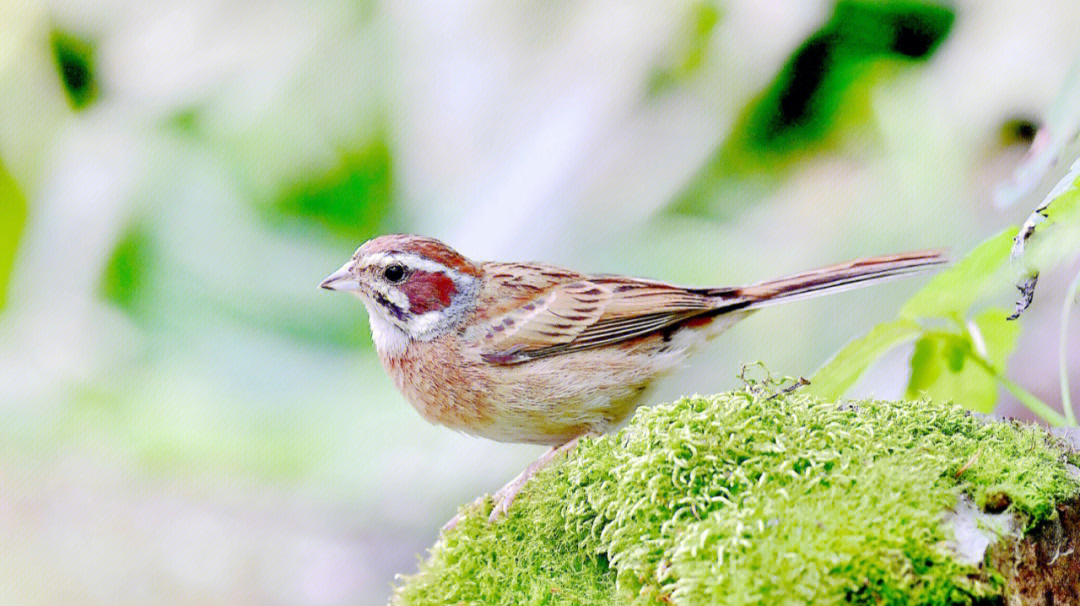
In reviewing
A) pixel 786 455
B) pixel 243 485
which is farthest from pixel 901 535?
pixel 243 485

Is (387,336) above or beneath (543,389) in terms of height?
above

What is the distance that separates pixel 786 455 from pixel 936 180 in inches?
119

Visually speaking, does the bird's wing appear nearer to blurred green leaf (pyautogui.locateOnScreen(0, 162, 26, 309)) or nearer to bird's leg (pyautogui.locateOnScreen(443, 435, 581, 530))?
bird's leg (pyautogui.locateOnScreen(443, 435, 581, 530))

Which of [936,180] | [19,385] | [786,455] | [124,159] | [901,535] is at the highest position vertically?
[124,159]

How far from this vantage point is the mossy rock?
68.6 inches

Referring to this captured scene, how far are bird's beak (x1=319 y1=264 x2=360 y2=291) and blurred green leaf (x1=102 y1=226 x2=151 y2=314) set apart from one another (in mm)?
2067

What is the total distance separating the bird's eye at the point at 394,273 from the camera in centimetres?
330

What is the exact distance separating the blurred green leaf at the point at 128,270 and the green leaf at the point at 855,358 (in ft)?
11.9

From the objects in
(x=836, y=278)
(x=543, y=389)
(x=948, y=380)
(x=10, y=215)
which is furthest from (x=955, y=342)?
(x=10, y=215)

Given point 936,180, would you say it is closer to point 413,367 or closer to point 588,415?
point 588,415

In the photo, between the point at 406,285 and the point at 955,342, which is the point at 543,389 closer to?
the point at 406,285

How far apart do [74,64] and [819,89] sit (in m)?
3.65

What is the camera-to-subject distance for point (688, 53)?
4668mm

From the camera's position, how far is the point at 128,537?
507 cm
